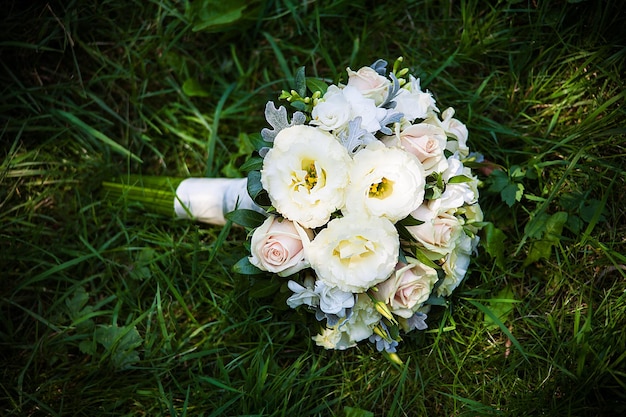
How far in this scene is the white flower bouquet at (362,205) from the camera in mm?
1305

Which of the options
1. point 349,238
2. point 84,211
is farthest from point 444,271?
point 84,211

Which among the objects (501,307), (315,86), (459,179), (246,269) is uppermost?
(315,86)

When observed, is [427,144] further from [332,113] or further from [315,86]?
[315,86]

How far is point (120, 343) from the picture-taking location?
183 centimetres

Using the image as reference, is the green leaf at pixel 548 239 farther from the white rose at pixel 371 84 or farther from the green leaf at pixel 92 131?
the green leaf at pixel 92 131

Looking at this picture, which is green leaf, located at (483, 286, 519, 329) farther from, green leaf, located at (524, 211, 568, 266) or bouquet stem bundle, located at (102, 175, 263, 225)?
bouquet stem bundle, located at (102, 175, 263, 225)

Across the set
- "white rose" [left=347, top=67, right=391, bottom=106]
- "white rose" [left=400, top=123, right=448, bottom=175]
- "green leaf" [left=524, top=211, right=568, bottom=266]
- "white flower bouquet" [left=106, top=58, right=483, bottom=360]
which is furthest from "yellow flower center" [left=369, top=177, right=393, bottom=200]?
"green leaf" [left=524, top=211, right=568, bottom=266]

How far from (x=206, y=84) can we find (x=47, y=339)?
42.6 inches

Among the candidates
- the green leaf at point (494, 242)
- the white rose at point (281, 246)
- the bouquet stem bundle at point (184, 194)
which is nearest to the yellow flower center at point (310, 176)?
the white rose at point (281, 246)

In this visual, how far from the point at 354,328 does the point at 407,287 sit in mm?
199

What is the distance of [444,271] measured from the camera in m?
1.52

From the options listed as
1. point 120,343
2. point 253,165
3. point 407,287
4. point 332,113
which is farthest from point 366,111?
point 120,343

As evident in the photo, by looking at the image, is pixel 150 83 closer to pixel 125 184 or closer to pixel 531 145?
pixel 125 184

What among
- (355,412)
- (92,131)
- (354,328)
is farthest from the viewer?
(92,131)
